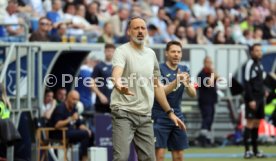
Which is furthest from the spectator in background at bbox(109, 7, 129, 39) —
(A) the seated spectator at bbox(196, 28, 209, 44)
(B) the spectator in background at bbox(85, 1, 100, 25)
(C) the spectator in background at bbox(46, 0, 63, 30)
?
(A) the seated spectator at bbox(196, 28, 209, 44)

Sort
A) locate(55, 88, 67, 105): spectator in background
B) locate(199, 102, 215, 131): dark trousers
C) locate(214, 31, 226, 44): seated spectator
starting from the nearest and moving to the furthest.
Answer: locate(55, 88, 67, 105): spectator in background → locate(199, 102, 215, 131): dark trousers → locate(214, 31, 226, 44): seated spectator

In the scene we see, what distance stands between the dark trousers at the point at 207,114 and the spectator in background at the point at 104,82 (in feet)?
16.3

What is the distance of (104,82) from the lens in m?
21.0

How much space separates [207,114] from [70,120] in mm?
6261

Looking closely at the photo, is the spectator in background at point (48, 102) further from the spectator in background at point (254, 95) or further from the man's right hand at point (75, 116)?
the spectator in background at point (254, 95)

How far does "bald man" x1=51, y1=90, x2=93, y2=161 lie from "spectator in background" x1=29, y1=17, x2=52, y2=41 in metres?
2.88

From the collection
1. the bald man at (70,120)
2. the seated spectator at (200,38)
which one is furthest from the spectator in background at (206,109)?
the bald man at (70,120)

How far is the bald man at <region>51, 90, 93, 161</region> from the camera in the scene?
19.9 m

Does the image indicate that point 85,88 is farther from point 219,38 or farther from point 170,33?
point 219,38

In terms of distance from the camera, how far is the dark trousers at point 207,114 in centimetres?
2564

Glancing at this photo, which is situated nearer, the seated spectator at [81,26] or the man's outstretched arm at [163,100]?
the man's outstretched arm at [163,100]

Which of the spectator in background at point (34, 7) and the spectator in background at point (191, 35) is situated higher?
the spectator in background at point (34, 7)

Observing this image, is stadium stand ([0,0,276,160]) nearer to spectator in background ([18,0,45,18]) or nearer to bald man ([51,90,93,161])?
spectator in background ([18,0,45,18])

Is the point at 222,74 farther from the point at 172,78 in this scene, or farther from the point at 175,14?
the point at 172,78
